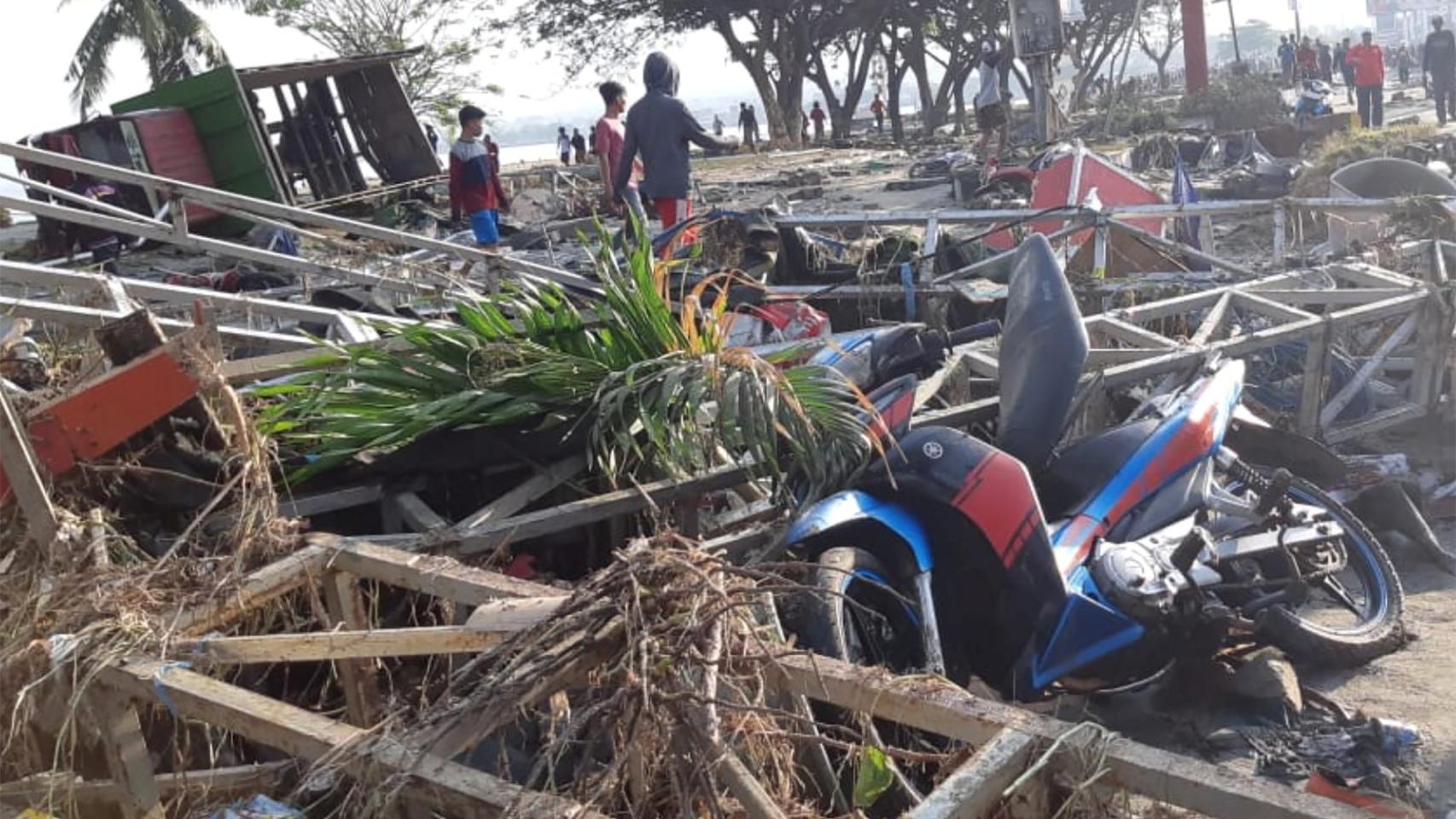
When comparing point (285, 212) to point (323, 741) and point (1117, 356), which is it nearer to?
point (1117, 356)

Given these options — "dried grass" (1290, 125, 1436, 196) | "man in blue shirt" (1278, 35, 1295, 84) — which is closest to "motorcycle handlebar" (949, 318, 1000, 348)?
"dried grass" (1290, 125, 1436, 196)

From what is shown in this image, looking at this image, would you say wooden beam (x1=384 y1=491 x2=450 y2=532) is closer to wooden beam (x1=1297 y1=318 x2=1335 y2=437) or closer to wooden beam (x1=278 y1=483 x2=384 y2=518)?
wooden beam (x1=278 y1=483 x2=384 y2=518)

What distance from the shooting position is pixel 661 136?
838cm

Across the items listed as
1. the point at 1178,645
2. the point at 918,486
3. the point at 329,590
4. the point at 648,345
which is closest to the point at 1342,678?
the point at 1178,645

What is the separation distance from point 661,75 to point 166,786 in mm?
6550

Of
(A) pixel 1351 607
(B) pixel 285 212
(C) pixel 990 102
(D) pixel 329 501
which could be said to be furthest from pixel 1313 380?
(C) pixel 990 102

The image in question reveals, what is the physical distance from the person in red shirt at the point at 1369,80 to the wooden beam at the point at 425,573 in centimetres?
2120

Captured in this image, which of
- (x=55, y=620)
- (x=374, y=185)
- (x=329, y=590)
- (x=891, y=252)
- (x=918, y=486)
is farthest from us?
(x=374, y=185)

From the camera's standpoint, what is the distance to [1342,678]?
171 inches

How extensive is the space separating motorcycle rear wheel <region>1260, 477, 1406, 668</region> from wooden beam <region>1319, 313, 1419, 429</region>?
1.49 meters

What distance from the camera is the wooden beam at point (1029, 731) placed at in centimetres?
170

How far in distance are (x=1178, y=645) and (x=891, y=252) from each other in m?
4.16

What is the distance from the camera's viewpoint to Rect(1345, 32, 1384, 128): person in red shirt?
20.8 meters

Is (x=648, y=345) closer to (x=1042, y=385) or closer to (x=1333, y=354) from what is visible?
(x=1042, y=385)
